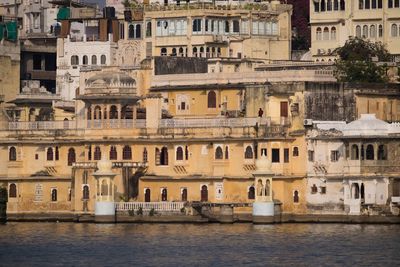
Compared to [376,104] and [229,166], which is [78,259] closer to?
[229,166]

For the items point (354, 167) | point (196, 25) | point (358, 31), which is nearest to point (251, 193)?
point (354, 167)

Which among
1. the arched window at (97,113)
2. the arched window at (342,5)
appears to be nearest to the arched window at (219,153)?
the arched window at (97,113)

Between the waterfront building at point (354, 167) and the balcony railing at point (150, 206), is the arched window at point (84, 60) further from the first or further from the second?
the waterfront building at point (354, 167)

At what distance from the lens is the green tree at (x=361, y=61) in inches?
4469

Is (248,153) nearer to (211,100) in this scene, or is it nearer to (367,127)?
(367,127)

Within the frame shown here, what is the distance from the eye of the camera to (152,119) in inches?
4122

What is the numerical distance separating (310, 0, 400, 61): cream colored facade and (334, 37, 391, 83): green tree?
4.81ft

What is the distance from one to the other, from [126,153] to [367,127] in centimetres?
1129

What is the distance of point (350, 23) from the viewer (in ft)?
418

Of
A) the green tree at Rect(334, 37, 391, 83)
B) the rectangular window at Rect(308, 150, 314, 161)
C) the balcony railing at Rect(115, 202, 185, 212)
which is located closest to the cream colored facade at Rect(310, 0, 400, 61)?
the green tree at Rect(334, 37, 391, 83)

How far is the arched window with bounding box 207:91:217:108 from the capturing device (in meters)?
112

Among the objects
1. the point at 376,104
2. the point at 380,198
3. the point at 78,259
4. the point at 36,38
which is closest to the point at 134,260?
the point at 78,259

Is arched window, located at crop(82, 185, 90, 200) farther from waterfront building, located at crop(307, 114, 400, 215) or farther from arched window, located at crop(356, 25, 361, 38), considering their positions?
arched window, located at crop(356, 25, 361, 38)

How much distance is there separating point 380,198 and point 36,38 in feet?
A: 129
